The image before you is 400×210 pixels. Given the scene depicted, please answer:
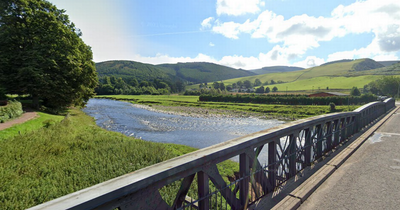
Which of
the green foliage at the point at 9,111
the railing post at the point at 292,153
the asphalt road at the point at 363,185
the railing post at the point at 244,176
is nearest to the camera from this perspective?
the railing post at the point at 244,176

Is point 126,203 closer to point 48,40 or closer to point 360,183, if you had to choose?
point 360,183

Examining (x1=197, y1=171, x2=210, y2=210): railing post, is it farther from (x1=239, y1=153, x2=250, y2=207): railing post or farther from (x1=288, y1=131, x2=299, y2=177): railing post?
(x1=288, y1=131, x2=299, y2=177): railing post

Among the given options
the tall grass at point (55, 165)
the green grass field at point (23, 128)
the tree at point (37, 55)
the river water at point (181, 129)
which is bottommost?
the river water at point (181, 129)

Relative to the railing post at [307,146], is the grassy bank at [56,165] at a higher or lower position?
lower

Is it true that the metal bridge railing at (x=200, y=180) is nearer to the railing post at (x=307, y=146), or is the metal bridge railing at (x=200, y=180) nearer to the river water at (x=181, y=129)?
the railing post at (x=307, y=146)

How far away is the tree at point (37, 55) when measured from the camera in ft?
71.9

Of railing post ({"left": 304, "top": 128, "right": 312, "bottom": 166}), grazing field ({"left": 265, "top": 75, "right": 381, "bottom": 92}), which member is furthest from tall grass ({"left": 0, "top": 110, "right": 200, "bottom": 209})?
grazing field ({"left": 265, "top": 75, "right": 381, "bottom": 92})

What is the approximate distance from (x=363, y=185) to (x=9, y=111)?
21.3 m

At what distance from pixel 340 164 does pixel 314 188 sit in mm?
2150

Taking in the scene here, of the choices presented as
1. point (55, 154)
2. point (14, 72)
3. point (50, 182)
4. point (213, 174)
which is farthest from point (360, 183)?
point (14, 72)

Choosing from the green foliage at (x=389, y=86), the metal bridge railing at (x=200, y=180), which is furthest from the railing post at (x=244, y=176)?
the green foliage at (x=389, y=86)

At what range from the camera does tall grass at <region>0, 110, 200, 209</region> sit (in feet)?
21.5

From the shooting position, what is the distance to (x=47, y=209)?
1.44 metres

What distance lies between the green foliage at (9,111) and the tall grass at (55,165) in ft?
17.6
